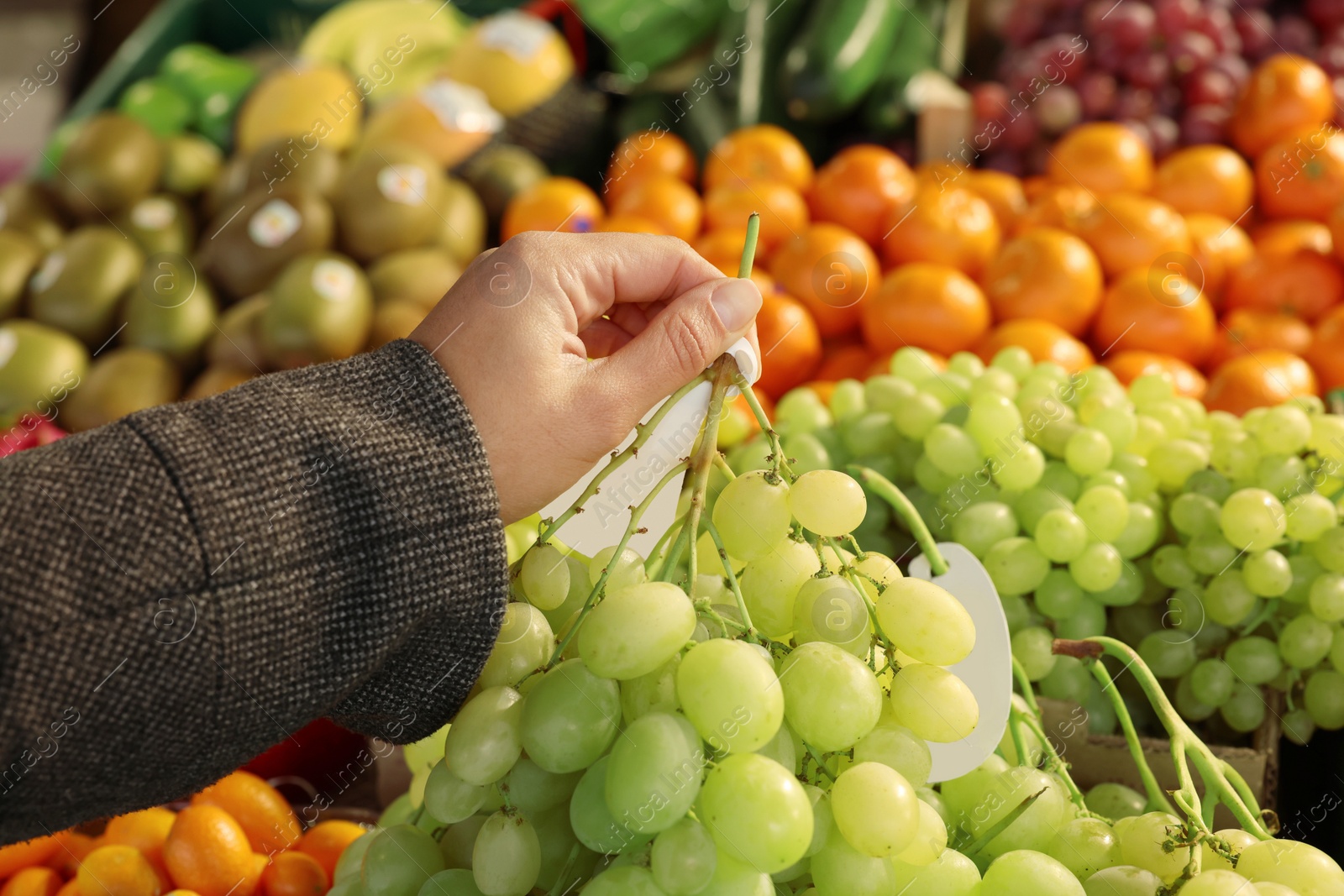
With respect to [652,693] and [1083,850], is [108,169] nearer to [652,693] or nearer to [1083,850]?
[652,693]

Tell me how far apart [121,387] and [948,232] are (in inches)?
55.7

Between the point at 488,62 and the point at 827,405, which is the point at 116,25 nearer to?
the point at 488,62

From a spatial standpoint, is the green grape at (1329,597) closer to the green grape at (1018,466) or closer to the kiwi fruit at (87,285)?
the green grape at (1018,466)

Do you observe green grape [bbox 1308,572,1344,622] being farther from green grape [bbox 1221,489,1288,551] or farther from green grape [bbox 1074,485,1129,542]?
green grape [bbox 1074,485,1129,542]

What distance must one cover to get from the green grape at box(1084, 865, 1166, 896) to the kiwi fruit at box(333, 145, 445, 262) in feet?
5.42

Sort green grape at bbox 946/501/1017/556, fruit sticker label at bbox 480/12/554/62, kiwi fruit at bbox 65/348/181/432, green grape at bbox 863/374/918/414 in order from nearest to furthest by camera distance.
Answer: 1. green grape at bbox 946/501/1017/556
2. green grape at bbox 863/374/918/414
3. kiwi fruit at bbox 65/348/181/432
4. fruit sticker label at bbox 480/12/554/62

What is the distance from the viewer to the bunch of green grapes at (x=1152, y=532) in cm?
81

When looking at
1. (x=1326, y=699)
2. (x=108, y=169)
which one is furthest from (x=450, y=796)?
(x=108, y=169)

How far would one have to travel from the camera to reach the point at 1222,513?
0.82 meters

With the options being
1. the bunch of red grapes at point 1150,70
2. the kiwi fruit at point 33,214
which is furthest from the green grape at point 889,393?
the kiwi fruit at point 33,214

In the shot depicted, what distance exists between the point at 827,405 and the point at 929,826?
79 cm

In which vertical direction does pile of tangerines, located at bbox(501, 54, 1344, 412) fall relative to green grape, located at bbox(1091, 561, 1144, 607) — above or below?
below

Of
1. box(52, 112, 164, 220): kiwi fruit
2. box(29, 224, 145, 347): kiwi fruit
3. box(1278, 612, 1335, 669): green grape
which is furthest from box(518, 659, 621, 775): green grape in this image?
box(52, 112, 164, 220): kiwi fruit

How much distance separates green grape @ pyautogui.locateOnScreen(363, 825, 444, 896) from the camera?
1.92 feet
